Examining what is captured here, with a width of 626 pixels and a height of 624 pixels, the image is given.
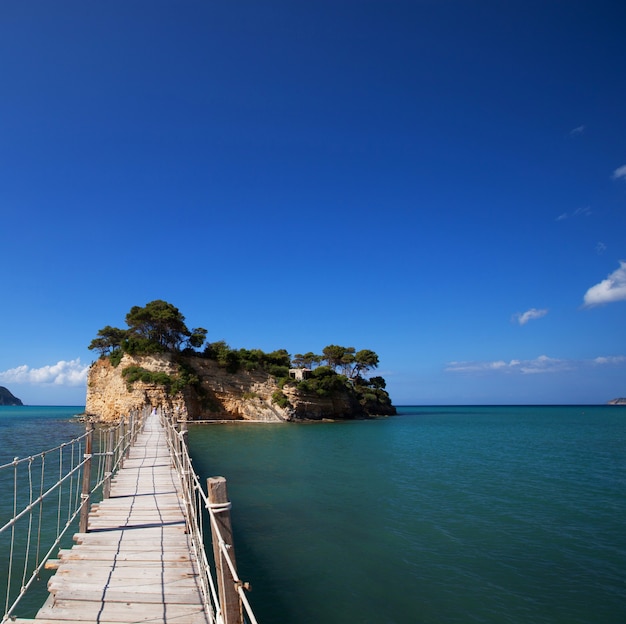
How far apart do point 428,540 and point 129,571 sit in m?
6.96

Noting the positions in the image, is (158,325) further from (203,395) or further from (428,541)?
(428,541)

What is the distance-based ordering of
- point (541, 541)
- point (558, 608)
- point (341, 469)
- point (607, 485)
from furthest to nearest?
point (341, 469), point (607, 485), point (541, 541), point (558, 608)

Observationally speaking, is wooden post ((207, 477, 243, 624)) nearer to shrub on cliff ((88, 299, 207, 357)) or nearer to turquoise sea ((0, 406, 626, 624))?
turquoise sea ((0, 406, 626, 624))

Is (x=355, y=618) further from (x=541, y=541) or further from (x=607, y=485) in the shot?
(x=607, y=485)

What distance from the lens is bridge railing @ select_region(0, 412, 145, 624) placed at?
17.2 feet

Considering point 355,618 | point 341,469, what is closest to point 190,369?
point 341,469

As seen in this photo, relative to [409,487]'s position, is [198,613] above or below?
above

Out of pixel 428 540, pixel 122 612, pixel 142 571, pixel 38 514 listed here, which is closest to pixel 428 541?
pixel 428 540

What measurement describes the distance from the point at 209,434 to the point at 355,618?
91.9 feet

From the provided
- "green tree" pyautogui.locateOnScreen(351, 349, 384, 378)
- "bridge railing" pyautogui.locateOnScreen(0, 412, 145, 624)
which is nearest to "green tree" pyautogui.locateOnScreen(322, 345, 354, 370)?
"green tree" pyautogui.locateOnScreen(351, 349, 384, 378)

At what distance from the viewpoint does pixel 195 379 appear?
4334 cm

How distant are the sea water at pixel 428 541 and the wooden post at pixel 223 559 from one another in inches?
156

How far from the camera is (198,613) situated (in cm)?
407

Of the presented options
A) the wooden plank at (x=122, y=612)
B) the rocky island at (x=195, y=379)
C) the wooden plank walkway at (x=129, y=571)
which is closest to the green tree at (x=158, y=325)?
the rocky island at (x=195, y=379)
